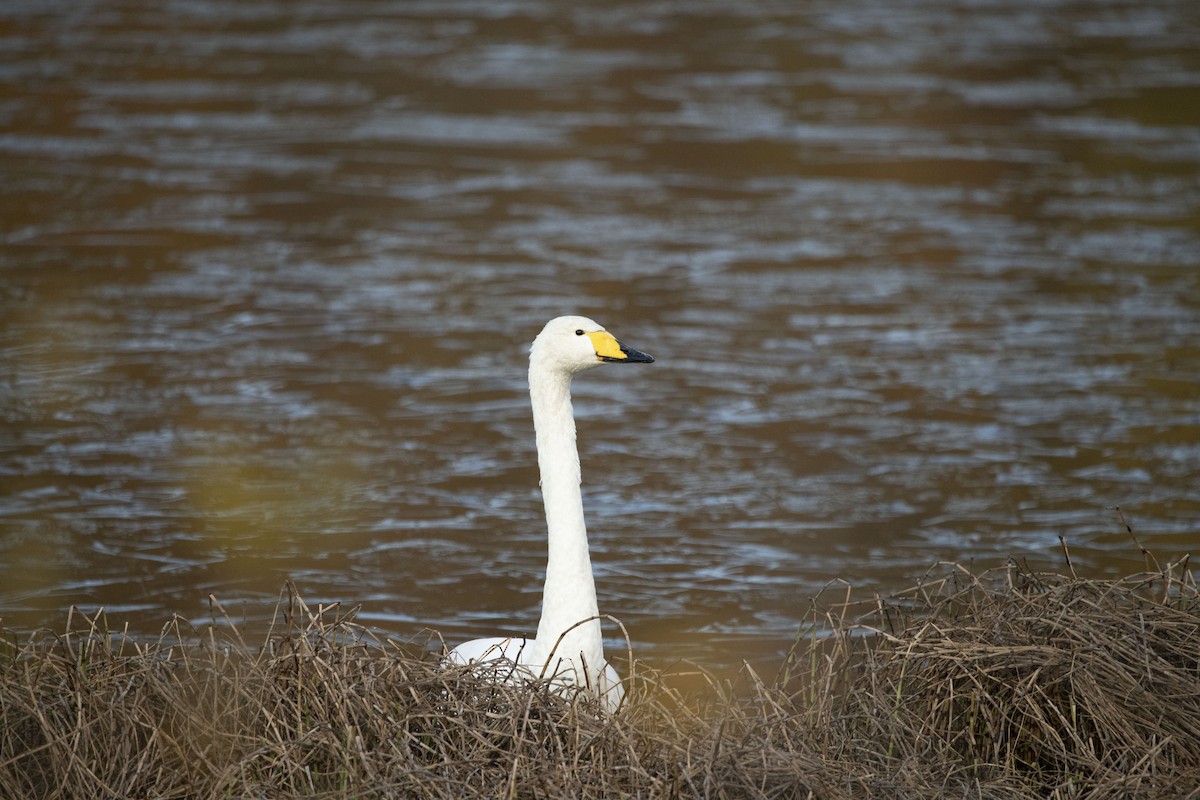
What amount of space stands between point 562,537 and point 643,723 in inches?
34.4

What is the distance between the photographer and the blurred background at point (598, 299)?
309 inches

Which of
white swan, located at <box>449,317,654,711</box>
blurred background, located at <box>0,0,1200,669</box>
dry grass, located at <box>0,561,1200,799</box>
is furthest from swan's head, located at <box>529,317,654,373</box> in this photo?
blurred background, located at <box>0,0,1200,669</box>

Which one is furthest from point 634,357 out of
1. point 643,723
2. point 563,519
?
point 643,723

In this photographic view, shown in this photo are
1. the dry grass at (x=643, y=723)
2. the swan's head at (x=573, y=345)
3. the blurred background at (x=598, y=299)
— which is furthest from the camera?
the blurred background at (x=598, y=299)

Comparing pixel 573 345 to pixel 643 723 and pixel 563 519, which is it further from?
pixel 643 723

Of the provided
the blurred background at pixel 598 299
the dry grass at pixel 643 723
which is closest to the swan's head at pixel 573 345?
the dry grass at pixel 643 723

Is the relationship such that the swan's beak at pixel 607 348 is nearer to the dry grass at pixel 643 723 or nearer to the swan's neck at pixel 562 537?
the swan's neck at pixel 562 537

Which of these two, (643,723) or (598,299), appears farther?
(598,299)

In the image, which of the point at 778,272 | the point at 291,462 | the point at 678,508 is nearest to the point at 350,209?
the point at 778,272

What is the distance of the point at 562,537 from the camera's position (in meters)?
5.58

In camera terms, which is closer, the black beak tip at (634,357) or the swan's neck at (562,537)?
the swan's neck at (562,537)

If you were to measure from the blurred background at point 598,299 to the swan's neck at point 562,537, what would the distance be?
1.40m

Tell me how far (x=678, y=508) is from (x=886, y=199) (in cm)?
534

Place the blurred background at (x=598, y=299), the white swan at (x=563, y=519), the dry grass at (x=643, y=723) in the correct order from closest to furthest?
the dry grass at (x=643, y=723) → the white swan at (x=563, y=519) → the blurred background at (x=598, y=299)
